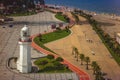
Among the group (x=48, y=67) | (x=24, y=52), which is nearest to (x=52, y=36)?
(x=48, y=67)

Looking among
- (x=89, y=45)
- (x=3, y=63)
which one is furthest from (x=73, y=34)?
(x=3, y=63)

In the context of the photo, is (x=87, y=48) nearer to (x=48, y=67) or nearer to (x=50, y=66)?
(x=50, y=66)

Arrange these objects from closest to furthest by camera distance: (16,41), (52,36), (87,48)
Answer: (87,48) < (16,41) < (52,36)

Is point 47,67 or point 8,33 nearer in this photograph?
point 47,67

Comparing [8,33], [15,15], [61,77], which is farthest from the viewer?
[15,15]

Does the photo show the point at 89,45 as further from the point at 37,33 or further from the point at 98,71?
the point at 98,71

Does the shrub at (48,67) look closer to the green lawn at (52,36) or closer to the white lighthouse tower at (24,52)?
the white lighthouse tower at (24,52)

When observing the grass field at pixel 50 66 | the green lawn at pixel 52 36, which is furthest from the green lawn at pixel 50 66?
the green lawn at pixel 52 36
